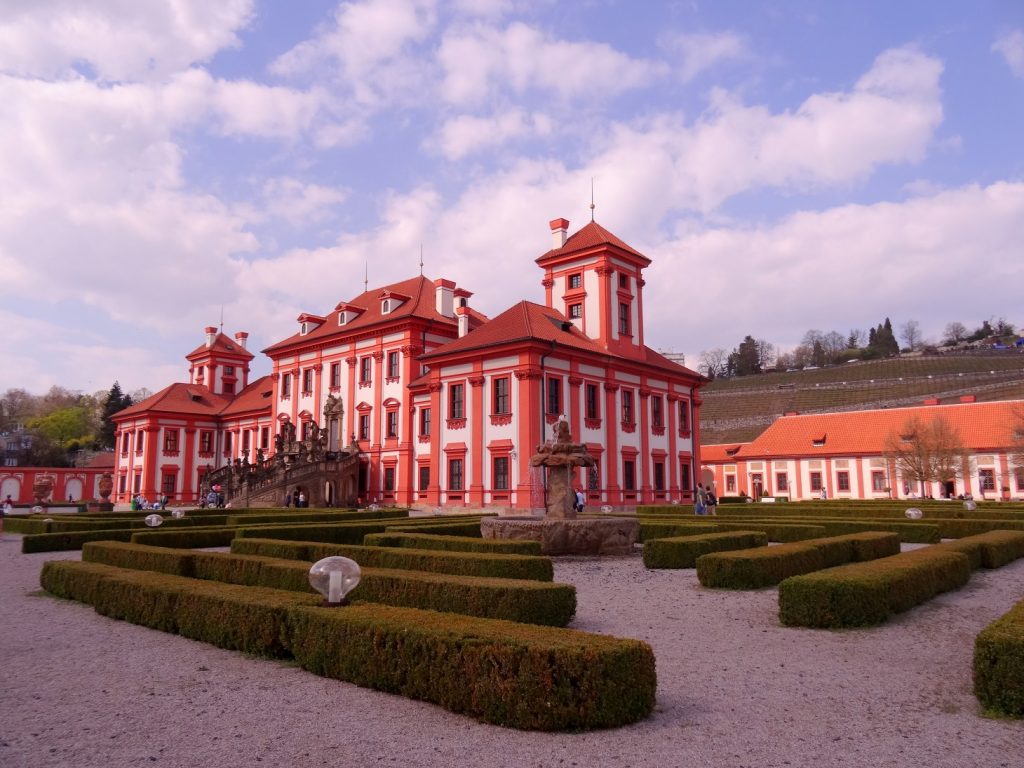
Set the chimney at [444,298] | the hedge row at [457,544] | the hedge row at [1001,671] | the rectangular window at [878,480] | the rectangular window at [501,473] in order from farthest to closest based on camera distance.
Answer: the rectangular window at [878,480], the chimney at [444,298], the rectangular window at [501,473], the hedge row at [457,544], the hedge row at [1001,671]

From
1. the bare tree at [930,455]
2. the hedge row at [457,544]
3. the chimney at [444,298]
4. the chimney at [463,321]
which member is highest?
the chimney at [444,298]

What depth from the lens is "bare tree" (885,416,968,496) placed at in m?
48.3

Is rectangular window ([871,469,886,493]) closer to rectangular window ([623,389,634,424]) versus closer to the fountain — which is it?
rectangular window ([623,389,634,424])

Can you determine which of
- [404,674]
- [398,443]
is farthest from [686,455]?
[404,674]

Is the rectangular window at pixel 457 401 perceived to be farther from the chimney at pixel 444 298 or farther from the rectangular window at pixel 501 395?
the chimney at pixel 444 298

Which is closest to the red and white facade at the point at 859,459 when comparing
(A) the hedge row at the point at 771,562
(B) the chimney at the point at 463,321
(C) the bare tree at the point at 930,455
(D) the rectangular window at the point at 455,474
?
(C) the bare tree at the point at 930,455

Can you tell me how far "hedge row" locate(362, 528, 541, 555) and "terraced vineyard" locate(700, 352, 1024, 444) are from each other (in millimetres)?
77663

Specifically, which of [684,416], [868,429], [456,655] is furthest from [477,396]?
[868,429]

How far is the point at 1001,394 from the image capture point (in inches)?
3049

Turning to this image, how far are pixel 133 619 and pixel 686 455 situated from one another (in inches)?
1440

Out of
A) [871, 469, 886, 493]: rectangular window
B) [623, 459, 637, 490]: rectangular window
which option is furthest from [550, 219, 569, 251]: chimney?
[871, 469, 886, 493]: rectangular window

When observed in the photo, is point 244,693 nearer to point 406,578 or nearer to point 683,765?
point 406,578

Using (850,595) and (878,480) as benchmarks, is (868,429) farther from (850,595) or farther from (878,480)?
(850,595)

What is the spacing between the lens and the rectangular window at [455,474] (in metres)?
35.4
